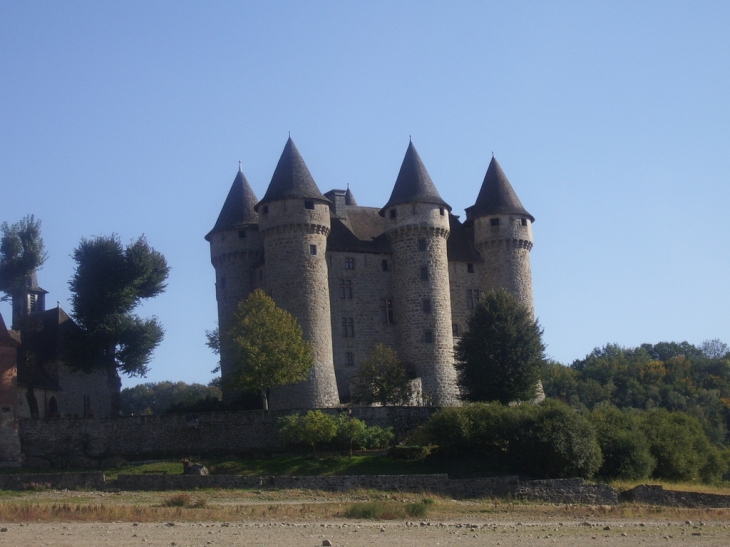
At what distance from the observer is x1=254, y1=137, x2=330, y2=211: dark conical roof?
54375 mm

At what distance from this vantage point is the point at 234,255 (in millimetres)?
57812

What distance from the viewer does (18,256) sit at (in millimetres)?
54656

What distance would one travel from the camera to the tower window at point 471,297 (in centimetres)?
5994

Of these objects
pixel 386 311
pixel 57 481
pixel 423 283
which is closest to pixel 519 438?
pixel 423 283

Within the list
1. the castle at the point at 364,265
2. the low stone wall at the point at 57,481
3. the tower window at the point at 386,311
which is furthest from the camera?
the tower window at the point at 386,311

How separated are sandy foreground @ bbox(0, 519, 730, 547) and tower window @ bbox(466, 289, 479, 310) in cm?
2955

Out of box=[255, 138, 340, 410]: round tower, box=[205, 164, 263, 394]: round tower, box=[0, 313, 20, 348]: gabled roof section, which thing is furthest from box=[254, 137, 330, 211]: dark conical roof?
box=[0, 313, 20, 348]: gabled roof section

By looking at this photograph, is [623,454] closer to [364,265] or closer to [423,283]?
[423,283]

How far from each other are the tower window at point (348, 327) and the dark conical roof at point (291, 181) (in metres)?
6.05

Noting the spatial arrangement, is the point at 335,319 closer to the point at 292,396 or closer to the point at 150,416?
the point at 292,396

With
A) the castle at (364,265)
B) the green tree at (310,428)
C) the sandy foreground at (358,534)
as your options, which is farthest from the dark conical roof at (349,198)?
the sandy foreground at (358,534)

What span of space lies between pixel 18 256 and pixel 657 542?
37.2 m

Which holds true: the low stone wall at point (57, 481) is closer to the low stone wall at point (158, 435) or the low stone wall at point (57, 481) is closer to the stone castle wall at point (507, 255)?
the low stone wall at point (158, 435)

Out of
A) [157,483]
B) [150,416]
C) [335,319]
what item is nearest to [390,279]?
[335,319]
